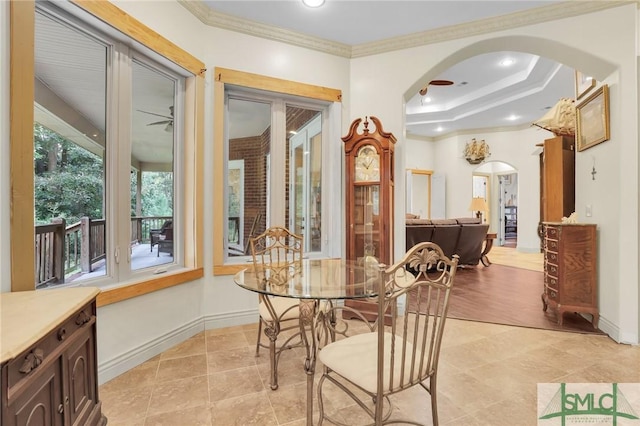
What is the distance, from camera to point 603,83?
2930 mm

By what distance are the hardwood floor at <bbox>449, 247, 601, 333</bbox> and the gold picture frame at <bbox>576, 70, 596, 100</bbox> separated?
2.30 metres

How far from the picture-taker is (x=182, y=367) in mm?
2318

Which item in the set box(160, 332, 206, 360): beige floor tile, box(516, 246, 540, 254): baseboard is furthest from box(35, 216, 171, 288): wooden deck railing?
box(516, 246, 540, 254): baseboard

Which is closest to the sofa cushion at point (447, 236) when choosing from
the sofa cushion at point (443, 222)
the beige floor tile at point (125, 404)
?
the sofa cushion at point (443, 222)

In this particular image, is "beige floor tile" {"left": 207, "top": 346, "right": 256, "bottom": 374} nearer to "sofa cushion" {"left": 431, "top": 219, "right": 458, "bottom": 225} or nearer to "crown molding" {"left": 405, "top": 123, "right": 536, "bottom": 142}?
"sofa cushion" {"left": 431, "top": 219, "right": 458, "bottom": 225}

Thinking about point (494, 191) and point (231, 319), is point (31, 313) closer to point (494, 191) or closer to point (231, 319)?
point (231, 319)

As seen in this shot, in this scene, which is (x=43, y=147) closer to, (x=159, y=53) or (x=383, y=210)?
(x=159, y=53)

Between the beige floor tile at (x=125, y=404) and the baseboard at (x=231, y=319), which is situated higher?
the baseboard at (x=231, y=319)

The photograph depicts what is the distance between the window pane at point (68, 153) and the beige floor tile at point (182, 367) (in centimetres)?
81

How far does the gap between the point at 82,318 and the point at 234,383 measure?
1.12m

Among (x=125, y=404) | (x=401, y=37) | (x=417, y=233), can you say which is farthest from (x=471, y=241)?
(x=125, y=404)

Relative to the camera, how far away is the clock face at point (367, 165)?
334 centimetres

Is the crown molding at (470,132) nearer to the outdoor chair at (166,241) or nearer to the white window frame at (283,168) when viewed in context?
the white window frame at (283,168)

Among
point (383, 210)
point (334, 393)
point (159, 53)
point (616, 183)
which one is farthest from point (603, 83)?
point (159, 53)
